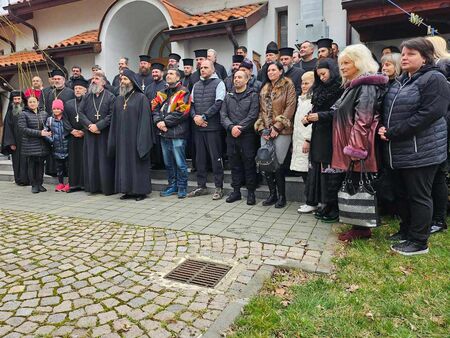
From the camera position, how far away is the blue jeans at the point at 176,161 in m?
6.56

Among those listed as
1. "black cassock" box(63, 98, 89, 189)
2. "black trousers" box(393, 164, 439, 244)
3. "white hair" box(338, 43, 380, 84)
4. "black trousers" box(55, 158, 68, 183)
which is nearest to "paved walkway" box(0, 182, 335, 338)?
"black trousers" box(393, 164, 439, 244)

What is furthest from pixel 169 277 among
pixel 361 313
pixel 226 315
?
pixel 361 313

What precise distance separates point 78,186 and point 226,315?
19.0 feet

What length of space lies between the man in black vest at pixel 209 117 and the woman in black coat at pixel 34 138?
10.5 feet

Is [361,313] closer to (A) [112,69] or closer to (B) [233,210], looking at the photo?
(B) [233,210]

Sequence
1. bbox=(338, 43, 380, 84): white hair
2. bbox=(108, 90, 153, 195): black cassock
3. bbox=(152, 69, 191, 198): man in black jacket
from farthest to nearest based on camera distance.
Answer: bbox=(108, 90, 153, 195): black cassock → bbox=(152, 69, 191, 198): man in black jacket → bbox=(338, 43, 380, 84): white hair

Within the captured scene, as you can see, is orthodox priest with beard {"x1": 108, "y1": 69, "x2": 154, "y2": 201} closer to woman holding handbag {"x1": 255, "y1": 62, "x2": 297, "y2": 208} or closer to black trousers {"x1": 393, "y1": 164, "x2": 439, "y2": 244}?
woman holding handbag {"x1": 255, "y1": 62, "x2": 297, "y2": 208}

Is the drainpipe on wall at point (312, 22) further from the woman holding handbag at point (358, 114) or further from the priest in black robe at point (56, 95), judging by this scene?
the priest in black robe at point (56, 95)

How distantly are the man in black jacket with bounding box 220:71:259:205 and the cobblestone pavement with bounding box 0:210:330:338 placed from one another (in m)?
1.75

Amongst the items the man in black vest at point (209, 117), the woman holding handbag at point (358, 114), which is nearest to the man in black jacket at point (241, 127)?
the man in black vest at point (209, 117)

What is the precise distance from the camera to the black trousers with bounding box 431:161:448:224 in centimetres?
412

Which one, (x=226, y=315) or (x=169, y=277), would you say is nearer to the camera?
(x=226, y=315)

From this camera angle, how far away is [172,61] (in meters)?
8.00

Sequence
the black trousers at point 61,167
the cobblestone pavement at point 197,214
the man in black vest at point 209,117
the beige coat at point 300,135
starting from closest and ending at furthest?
the cobblestone pavement at point 197,214 < the beige coat at point 300,135 < the man in black vest at point 209,117 < the black trousers at point 61,167
